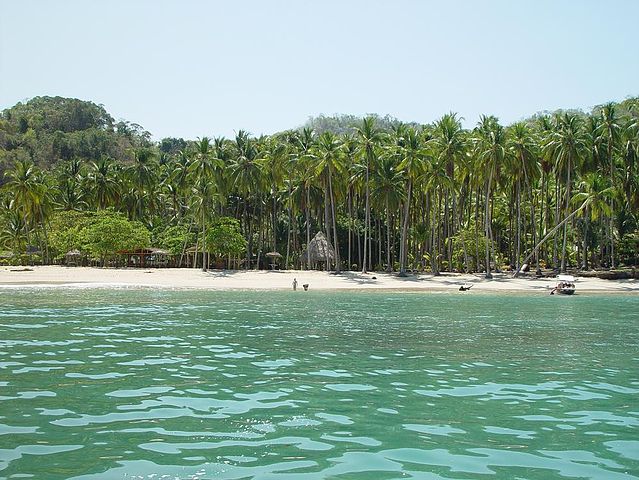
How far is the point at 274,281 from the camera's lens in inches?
2261

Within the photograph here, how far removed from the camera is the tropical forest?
2547 inches

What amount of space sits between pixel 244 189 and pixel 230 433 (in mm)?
66049

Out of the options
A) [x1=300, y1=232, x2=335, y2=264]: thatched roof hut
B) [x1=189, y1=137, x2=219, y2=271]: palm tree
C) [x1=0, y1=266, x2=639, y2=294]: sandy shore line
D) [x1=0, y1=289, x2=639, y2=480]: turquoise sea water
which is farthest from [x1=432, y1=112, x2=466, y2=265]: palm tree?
[x1=0, y1=289, x2=639, y2=480]: turquoise sea water

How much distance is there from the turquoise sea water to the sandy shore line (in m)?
25.5

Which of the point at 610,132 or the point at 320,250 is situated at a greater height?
the point at 610,132

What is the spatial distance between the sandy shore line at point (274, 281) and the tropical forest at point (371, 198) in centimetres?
399

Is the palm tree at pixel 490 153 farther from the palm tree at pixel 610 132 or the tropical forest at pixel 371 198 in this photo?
the palm tree at pixel 610 132

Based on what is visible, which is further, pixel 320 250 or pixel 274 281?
pixel 320 250

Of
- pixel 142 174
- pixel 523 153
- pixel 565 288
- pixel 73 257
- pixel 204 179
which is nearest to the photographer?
pixel 565 288

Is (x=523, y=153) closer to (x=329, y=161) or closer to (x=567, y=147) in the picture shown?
(x=567, y=147)

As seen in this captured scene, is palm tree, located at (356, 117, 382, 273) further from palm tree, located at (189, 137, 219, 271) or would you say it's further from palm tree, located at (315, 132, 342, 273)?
palm tree, located at (189, 137, 219, 271)

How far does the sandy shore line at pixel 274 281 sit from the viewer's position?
5191 centimetres

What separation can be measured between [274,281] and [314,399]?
45311mm

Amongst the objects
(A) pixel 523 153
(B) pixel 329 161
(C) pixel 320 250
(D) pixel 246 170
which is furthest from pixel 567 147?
(D) pixel 246 170
